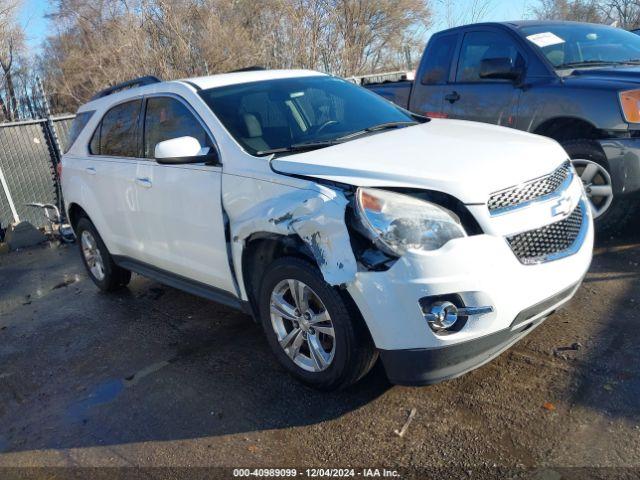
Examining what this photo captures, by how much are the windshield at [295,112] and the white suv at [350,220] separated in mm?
15

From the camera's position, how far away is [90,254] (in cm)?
592

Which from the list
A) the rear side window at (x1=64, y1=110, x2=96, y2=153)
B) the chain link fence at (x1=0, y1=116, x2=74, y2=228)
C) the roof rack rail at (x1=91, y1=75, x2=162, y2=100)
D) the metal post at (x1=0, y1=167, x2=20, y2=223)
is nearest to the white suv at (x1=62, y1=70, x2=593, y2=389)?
the roof rack rail at (x1=91, y1=75, x2=162, y2=100)

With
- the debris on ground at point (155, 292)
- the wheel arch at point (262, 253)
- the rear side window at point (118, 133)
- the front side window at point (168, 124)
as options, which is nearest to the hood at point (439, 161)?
the wheel arch at point (262, 253)

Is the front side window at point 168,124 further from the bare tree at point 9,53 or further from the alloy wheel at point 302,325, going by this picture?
the bare tree at point 9,53

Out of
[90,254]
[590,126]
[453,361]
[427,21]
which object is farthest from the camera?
[427,21]

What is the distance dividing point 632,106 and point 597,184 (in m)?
0.67

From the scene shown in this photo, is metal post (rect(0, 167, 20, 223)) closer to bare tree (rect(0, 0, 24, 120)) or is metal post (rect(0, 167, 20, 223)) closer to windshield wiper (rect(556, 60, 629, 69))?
windshield wiper (rect(556, 60, 629, 69))

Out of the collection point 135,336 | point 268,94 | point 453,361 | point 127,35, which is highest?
point 127,35

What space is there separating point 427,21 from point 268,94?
2309 cm

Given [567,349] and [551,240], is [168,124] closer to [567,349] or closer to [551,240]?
[551,240]

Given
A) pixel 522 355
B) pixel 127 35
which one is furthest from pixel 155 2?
pixel 522 355

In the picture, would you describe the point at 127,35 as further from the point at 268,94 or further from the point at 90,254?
the point at 268,94

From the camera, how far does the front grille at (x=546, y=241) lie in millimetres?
2920

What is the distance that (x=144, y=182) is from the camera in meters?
4.41
